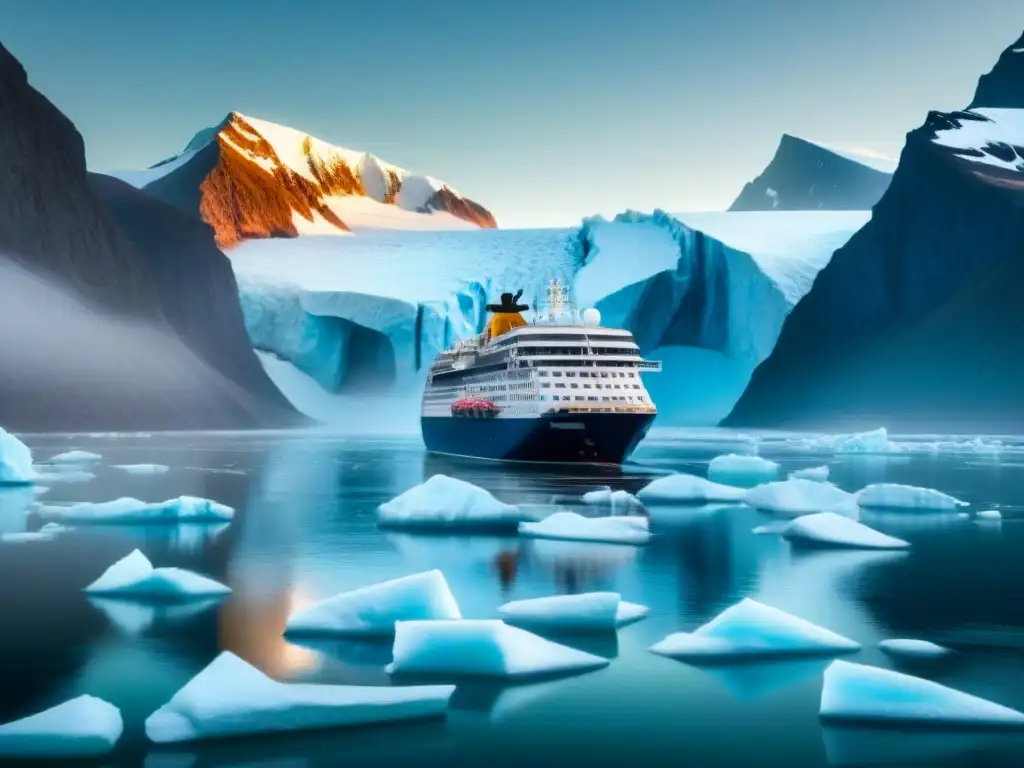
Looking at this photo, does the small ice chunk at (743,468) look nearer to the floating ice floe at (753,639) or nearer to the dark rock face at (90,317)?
the floating ice floe at (753,639)

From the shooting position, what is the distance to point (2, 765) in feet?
21.8

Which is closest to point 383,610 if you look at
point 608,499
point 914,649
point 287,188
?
point 914,649

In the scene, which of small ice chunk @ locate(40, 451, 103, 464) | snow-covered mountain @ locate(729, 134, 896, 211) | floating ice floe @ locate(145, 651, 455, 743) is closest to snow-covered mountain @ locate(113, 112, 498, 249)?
snow-covered mountain @ locate(729, 134, 896, 211)

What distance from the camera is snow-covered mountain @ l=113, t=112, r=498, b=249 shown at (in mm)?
84375

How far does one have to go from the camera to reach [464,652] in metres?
8.56

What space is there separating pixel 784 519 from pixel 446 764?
1357 centimetres

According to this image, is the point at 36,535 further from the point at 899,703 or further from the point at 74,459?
the point at 74,459

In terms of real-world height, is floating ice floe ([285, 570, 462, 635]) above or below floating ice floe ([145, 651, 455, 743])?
above

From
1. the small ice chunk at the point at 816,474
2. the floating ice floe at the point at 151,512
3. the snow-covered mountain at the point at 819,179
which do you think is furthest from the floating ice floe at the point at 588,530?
the snow-covered mountain at the point at 819,179

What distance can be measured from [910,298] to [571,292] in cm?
2060

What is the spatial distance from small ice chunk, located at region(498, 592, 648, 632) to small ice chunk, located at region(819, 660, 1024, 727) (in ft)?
8.77

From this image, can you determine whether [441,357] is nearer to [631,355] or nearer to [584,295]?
[631,355]

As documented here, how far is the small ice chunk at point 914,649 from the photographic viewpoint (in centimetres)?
935

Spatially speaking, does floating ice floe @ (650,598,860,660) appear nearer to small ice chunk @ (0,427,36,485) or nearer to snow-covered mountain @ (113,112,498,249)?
small ice chunk @ (0,427,36,485)
